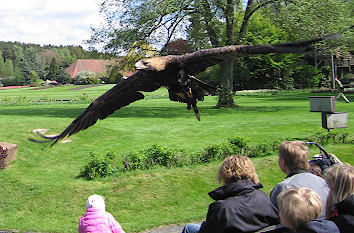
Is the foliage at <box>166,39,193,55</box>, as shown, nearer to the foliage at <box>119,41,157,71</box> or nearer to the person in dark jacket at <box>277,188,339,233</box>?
the foliage at <box>119,41,157,71</box>

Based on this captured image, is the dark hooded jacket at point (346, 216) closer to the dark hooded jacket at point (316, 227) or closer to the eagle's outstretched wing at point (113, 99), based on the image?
the dark hooded jacket at point (316, 227)

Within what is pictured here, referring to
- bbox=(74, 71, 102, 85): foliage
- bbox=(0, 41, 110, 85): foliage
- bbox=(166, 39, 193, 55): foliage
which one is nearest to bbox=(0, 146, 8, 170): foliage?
bbox=(166, 39, 193, 55): foliage

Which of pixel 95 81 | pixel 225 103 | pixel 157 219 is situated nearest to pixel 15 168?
pixel 157 219

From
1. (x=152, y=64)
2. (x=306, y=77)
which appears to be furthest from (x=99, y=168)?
(x=306, y=77)

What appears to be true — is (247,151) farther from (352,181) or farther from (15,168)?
(352,181)

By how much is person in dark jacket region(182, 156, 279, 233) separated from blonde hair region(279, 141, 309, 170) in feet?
2.30

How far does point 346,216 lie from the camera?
255 cm

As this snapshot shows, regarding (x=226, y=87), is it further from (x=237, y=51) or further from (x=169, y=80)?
(x=237, y=51)

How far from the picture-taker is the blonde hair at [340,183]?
257cm

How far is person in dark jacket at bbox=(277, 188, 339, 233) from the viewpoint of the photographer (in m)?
2.39

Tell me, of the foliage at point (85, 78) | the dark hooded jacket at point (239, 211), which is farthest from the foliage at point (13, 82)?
the dark hooded jacket at point (239, 211)

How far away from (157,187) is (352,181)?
18.1 feet

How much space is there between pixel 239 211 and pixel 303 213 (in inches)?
24.4

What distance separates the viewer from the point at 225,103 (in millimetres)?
21797
